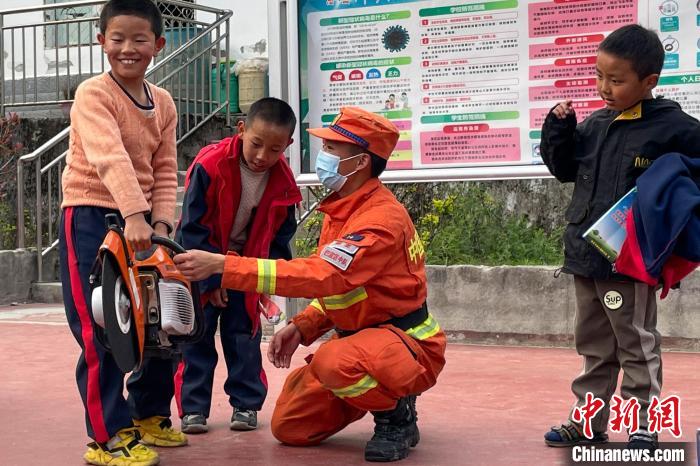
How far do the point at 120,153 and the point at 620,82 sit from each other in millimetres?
1780

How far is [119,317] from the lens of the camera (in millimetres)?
3531

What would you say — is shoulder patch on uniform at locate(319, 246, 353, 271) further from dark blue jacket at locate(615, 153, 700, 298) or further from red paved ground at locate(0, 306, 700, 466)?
dark blue jacket at locate(615, 153, 700, 298)

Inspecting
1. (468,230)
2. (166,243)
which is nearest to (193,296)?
(166,243)

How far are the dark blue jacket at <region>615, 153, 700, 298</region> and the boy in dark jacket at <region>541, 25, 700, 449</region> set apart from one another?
0.14 meters

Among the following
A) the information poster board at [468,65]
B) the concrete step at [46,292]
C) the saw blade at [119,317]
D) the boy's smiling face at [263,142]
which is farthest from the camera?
the concrete step at [46,292]

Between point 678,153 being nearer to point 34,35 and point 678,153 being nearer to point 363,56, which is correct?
point 363,56

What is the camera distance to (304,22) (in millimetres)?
6887

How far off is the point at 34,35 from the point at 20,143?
→ 1432mm

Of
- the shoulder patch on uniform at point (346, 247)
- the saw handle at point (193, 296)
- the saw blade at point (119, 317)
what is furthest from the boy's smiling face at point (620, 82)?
the saw blade at point (119, 317)

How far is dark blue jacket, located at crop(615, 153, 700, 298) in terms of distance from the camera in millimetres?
3746

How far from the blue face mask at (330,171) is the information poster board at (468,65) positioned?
7.74 ft

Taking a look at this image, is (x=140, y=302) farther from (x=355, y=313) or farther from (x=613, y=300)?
(x=613, y=300)

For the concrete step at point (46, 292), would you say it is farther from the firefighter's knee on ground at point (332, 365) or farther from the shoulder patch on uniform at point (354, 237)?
the shoulder patch on uniform at point (354, 237)

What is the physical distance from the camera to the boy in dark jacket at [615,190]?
3.95m
